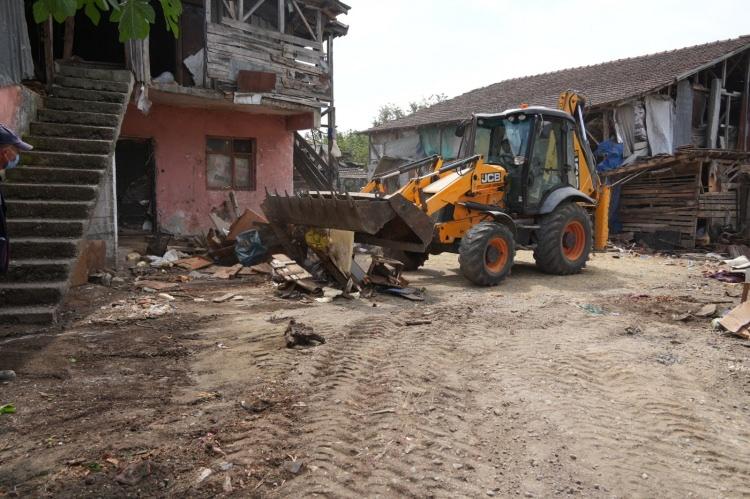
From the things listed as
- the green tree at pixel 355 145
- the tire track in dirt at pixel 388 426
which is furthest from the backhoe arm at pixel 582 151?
the green tree at pixel 355 145

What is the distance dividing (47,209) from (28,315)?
1.77 meters

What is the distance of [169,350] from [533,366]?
3198 mm

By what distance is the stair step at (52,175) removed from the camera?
21.8 feet

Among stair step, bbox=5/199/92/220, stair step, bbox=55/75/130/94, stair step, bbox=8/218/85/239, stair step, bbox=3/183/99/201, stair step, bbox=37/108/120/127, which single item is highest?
stair step, bbox=55/75/130/94

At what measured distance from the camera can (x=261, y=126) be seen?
1364cm

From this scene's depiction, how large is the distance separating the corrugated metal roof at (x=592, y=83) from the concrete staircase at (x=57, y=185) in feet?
45.9

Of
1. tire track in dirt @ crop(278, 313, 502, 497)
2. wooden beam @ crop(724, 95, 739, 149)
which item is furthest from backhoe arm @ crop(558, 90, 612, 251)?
wooden beam @ crop(724, 95, 739, 149)

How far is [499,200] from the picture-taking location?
29.1 ft

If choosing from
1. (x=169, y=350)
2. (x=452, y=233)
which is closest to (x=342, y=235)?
(x=452, y=233)

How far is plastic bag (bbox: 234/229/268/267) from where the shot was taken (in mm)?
9188

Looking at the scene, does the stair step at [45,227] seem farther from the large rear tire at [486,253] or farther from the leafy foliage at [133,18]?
the large rear tire at [486,253]

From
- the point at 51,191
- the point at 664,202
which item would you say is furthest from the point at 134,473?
the point at 664,202

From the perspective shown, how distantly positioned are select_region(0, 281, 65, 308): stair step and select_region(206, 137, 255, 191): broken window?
798 centimetres

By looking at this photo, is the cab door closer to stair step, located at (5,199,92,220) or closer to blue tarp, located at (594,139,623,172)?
stair step, located at (5,199,92,220)
